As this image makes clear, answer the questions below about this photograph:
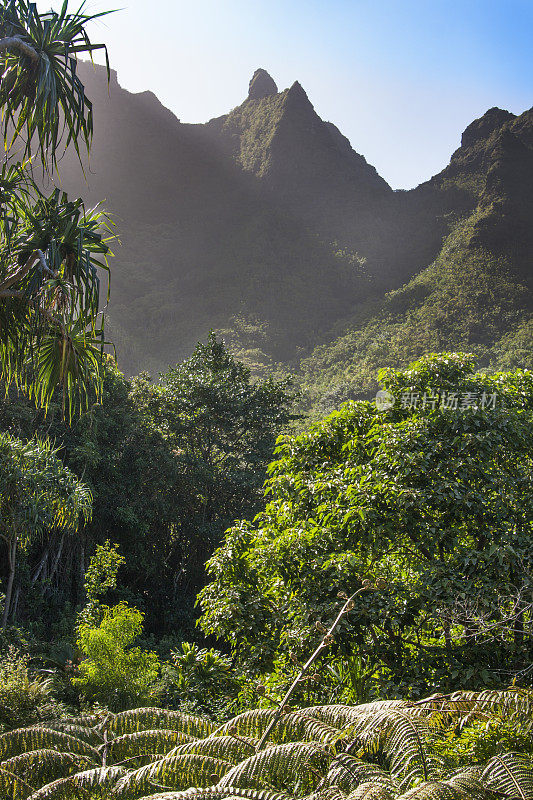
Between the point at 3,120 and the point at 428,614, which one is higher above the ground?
the point at 3,120

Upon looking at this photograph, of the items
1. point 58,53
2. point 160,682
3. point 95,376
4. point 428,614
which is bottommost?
point 160,682

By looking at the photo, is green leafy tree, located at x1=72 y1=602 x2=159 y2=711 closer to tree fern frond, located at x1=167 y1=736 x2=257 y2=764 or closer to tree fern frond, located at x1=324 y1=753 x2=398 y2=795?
tree fern frond, located at x1=167 y1=736 x2=257 y2=764

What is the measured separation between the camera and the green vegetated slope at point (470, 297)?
102 feet

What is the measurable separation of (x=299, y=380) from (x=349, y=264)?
20.3m

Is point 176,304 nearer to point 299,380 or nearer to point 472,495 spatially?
point 299,380

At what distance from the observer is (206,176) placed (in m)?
63.7

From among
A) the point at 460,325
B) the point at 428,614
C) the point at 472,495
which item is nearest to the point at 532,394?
the point at 472,495

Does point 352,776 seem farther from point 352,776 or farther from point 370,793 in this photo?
point 370,793

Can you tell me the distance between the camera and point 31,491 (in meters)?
8.00

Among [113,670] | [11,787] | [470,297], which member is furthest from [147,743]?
[470,297]

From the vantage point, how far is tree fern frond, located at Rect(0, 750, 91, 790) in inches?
86.3

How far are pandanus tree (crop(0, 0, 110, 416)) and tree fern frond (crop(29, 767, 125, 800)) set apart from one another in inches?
78.8

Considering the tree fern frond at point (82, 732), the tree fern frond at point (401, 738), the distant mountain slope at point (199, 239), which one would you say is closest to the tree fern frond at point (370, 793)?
the tree fern frond at point (401, 738)

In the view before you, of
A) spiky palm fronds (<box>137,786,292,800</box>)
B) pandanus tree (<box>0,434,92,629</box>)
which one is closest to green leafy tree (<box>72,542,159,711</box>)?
pandanus tree (<box>0,434,92,629</box>)
